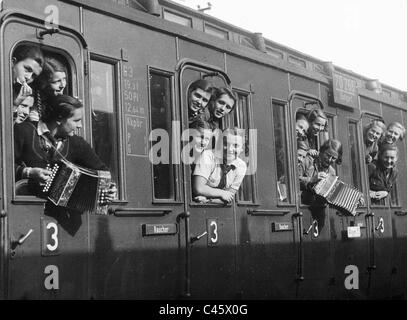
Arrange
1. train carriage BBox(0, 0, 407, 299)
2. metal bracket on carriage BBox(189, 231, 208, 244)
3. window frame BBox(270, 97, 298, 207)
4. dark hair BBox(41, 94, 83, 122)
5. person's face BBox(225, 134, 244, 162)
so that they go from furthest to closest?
1. window frame BBox(270, 97, 298, 207)
2. person's face BBox(225, 134, 244, 162)
3. metal bracket on carriage BBox(189, 231, 208, 244)
4. dark hair BBox(41, 94, 83, 122)
5. train carriage BBox(0, 0, 407, 299)

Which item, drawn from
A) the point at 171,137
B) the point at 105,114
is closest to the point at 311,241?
the point at 171,137

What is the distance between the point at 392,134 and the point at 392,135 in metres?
0.01

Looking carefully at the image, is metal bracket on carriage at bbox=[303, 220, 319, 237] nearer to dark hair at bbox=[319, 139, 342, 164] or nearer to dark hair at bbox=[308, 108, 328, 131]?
dark hair at bbox=[319, 139, 342, 164]

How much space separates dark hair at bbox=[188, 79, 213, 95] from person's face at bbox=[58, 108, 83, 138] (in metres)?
1.46

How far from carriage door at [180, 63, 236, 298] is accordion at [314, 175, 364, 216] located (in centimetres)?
181

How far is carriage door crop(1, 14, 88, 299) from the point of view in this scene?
175 inches

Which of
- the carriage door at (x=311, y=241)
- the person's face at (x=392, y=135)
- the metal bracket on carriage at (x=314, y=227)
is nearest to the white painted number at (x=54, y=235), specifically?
the carriage door at (x=311, y=241)

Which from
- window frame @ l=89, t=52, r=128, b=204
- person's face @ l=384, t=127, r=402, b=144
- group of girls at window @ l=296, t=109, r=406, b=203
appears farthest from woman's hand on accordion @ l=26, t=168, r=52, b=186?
person's face @ l=384, t=127, r=402, b=144

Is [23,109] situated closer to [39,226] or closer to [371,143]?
[39,226]

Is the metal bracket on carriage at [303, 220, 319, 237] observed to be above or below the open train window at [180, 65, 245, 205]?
below

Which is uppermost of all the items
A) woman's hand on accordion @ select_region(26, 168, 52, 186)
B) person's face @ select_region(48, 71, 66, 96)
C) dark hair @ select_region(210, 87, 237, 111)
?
dark hair @ select_region(210, 87, 237, 111)

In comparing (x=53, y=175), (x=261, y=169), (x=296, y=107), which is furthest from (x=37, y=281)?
(x=296, y=107)

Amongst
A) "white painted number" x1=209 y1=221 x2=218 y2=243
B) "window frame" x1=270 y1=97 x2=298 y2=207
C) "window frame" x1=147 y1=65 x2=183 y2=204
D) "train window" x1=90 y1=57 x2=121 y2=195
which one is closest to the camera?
"train window" x1=90 y1=57 x2=121 y2=195

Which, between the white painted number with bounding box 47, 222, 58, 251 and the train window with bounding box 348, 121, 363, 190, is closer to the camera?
the white painted number with bounding box 47, 222, 58, 251
